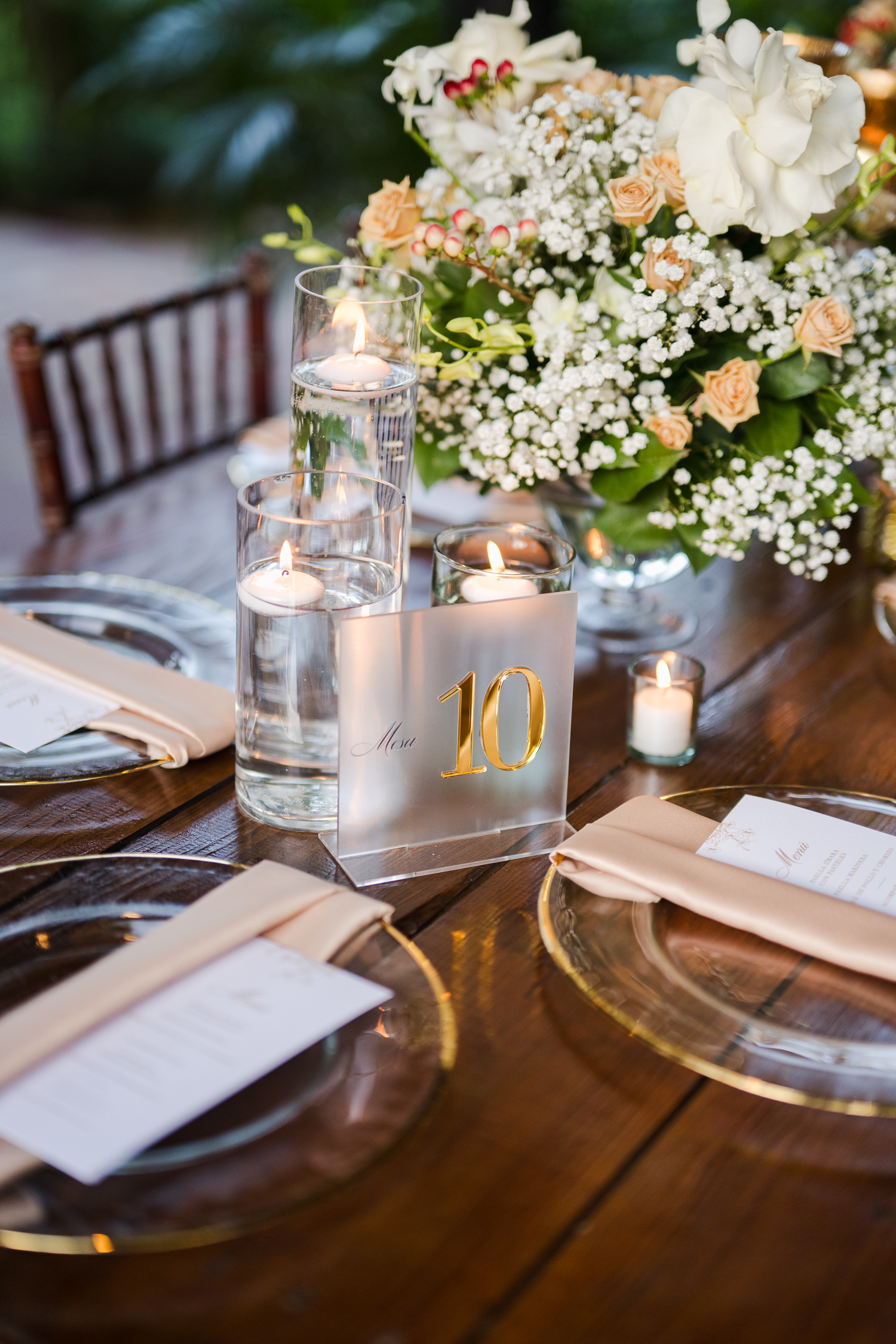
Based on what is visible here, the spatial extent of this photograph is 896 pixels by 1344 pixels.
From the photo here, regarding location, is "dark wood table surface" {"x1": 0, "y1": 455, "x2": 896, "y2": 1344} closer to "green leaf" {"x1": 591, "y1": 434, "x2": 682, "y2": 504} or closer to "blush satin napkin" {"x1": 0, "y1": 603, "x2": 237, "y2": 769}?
"blush satin napkin" {"x1": 0, "y1": 603, "x2": 237, "y2": 769}

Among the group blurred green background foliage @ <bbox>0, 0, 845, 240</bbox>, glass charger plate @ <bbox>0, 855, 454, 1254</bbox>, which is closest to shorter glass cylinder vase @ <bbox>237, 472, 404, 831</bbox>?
glass charger plate @ <bbox>0, 855, 454, 1254</bbox>

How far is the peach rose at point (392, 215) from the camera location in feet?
3.56

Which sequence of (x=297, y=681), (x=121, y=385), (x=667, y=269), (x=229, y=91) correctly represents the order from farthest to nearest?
1. (x=229, y=91)
2. (x=121, y=385)
3. (x=667, y=269)
4. (x=297, y=681)

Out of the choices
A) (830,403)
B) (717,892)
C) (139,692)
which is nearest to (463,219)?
(830,403)

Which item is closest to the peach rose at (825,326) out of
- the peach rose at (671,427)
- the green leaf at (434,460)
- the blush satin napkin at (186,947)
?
the peach rose at (671,427)

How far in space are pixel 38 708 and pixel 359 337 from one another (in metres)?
0.39

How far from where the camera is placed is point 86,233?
264 inches

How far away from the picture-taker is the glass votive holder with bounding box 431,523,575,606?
88 centimetres

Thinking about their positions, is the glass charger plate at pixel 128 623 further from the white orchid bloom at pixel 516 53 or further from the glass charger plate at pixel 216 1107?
the white orchid bloom at pixel 516 53

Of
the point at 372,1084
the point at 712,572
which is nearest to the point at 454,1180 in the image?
the point at 372,1084

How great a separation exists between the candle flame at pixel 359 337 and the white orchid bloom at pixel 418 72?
0.88 ft

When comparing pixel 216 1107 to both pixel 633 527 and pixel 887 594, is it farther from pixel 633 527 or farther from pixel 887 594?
pixel 887 594

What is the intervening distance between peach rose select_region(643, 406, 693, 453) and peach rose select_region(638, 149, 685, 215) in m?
0.17

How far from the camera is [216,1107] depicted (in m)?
0.60
